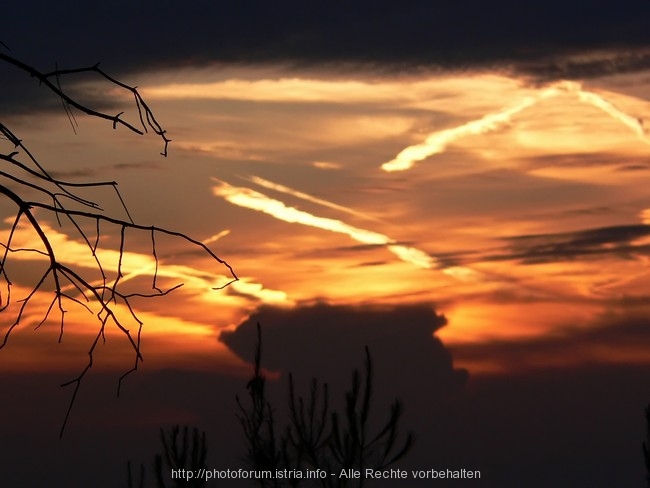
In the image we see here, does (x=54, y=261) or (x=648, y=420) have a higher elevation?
(x=54, y=261)

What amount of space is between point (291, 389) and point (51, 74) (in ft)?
62.4

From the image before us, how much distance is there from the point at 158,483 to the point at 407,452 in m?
8.49

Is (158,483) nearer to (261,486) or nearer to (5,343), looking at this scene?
(261,486)

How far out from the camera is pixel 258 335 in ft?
63.5

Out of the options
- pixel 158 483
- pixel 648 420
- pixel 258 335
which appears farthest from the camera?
pixel 158 483

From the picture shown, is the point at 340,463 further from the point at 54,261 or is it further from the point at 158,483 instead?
the point at 54,261

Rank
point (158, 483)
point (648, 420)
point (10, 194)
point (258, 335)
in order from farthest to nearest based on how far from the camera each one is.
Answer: point (158, 483), point (648, 420), point (258, 335), point (10, 194)

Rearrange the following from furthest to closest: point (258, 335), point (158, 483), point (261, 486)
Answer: point (158, 483) < point (261, 486) < point (258, 335)

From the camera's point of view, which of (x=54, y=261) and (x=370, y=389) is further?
(x=370, y=389)

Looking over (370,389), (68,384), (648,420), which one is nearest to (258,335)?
(370,389)

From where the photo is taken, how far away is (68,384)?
316 centimetres

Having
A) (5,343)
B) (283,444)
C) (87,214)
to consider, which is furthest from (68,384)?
(283,444)

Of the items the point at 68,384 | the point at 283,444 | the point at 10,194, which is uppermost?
the point at 10,194

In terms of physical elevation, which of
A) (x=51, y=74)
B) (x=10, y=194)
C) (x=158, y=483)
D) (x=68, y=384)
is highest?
(x=51, y=74)
